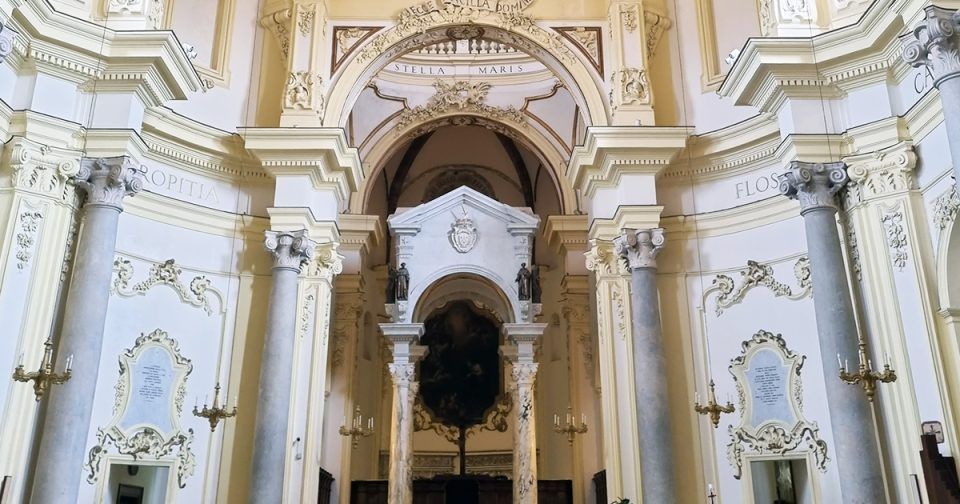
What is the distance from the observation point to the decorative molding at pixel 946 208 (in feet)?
23.2

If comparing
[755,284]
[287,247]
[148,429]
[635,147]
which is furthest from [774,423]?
[148,429]

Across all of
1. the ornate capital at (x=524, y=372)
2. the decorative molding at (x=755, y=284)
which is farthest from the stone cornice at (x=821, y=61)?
the ornate capital at (x=524, y=372)

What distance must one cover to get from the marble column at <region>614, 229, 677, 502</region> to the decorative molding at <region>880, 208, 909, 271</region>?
285cm

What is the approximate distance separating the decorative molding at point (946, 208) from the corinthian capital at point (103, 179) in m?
8.04

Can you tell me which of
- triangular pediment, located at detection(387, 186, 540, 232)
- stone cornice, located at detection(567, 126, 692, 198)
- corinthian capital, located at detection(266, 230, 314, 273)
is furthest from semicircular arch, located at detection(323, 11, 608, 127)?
triangular pediment, located at detection(387, 186, 540, 232)

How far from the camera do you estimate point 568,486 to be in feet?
51.5

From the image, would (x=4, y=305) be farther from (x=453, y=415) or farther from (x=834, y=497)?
(x=453, y=415)

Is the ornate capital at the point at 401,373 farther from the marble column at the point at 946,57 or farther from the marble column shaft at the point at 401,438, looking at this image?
the marble column at the point at 946,57

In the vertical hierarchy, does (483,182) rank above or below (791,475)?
above

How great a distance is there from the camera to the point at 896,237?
25.3 ft

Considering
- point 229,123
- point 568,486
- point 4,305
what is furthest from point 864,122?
point 568,486

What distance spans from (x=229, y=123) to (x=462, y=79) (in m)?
6.82

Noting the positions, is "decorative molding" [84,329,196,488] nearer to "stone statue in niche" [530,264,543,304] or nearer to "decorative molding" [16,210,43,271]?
"decorative molding" [16,210,43,271]

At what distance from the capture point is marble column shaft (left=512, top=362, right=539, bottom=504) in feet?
45.5
